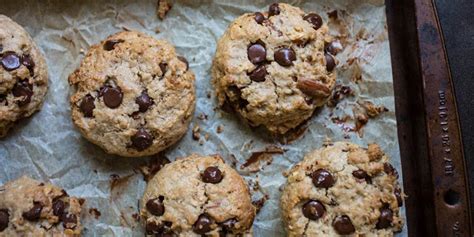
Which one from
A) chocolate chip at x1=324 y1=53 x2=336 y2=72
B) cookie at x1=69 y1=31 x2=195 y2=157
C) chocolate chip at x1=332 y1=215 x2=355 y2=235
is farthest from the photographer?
chocolate chip at x1=324 y1=53 x2=336 y2=72

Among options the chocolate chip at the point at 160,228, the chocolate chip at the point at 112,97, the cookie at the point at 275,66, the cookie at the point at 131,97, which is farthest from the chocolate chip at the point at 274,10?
the chocolate chip at the point at 160,228

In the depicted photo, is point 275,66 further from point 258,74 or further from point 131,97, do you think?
point 131,97

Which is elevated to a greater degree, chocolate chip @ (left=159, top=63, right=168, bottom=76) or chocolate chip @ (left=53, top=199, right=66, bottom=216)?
chocolate chip @ (left=159, top=63, right=168, bottom=76)

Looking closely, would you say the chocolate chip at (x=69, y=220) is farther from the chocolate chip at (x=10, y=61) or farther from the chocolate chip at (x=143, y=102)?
the chocolate chip at (x=10, y=61)

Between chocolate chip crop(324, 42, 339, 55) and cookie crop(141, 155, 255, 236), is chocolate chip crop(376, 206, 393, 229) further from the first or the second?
chocolate chip crop(324, 42, 339, 55)

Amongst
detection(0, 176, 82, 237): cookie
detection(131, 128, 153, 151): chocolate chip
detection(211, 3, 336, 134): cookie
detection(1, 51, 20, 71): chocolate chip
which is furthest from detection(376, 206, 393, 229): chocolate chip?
detection(1, 51, 20, 71): chocolate chip

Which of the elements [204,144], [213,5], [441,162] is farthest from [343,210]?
[213,5]
